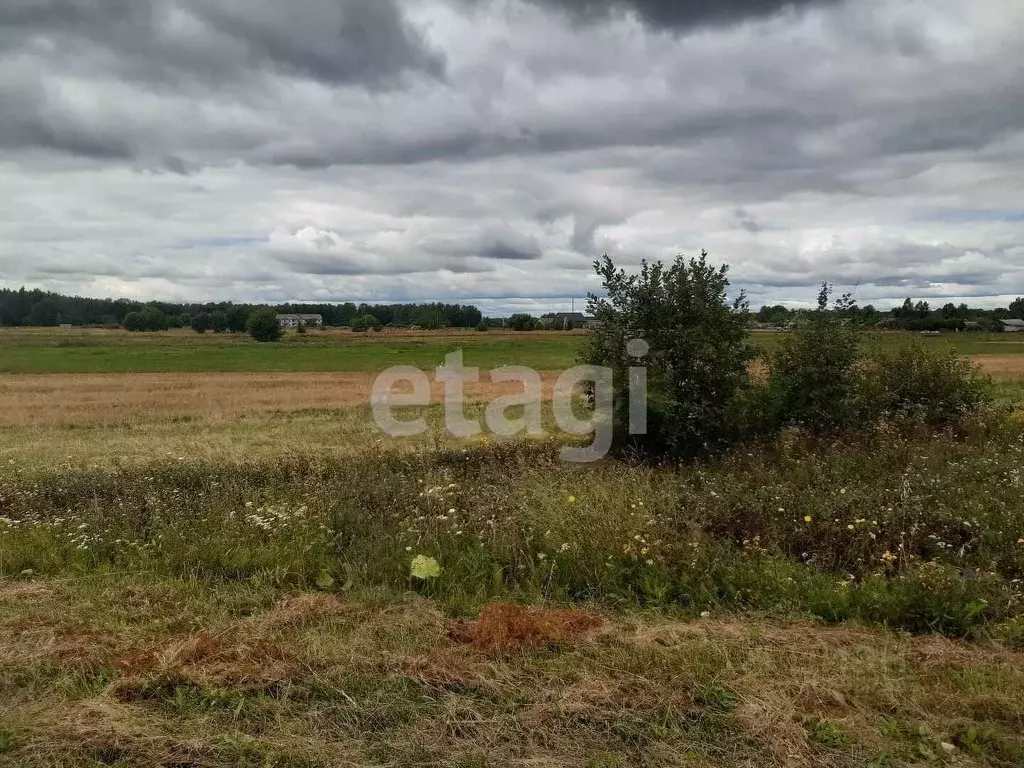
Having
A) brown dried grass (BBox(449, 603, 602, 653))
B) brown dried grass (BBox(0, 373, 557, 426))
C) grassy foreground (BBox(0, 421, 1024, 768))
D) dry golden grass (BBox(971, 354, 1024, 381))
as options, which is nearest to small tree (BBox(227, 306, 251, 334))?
brown dried grass (BBox(0, 373, 557, 426))

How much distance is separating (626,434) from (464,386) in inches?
827

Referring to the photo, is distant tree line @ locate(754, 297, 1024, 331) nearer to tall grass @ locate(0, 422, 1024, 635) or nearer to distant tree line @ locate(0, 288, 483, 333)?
tall grass @ locate(0, 422, 1024, 635)

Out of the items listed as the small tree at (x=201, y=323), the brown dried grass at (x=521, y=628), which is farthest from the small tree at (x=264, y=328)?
the brown dried grass at (x=521, y=628)

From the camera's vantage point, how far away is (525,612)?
4.79 metres

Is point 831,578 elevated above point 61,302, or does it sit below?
below

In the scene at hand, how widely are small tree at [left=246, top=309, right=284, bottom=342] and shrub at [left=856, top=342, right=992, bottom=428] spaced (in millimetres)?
86692

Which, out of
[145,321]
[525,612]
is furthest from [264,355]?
[525,612]

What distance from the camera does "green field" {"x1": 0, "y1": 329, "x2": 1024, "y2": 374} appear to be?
48031mm

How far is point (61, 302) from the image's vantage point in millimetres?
115312

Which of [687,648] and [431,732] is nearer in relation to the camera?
[431,732]

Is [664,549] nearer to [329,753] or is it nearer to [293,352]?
[329,753]

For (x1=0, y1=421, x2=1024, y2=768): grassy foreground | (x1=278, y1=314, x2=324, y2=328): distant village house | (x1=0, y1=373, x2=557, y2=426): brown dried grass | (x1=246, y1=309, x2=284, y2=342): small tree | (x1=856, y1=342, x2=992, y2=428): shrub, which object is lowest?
(x1=0, y1=373, x2=557, y2=426): brown dried grass

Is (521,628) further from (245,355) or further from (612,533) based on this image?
(245,355)

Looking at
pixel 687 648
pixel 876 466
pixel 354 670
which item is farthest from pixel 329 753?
pixel 876 466
